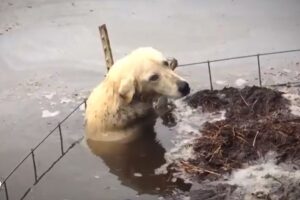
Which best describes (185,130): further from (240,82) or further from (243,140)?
(240,82)

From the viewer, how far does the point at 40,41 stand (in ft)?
35.6

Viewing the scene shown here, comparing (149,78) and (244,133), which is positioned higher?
(149,78)

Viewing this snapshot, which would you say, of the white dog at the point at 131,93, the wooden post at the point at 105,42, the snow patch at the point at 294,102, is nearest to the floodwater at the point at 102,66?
the white dog at the point at 131,93

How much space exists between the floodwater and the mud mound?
26 cm

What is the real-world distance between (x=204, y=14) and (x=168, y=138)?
4.76 metres

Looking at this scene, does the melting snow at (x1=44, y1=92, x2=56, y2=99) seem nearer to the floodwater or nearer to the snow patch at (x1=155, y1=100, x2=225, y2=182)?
the floodwater

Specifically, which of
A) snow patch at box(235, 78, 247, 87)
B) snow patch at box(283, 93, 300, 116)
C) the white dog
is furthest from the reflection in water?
snow patch at box(235, 78, 247, 87)

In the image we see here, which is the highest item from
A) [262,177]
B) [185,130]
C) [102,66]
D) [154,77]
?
[154,77]

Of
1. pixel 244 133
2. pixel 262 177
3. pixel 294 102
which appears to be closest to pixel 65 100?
pixel 244 133

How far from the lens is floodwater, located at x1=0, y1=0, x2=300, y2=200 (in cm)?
636

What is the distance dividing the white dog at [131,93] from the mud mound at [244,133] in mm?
638

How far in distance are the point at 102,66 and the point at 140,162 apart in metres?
3.21

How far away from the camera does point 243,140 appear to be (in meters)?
6.35

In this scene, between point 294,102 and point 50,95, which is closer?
point 294,102
